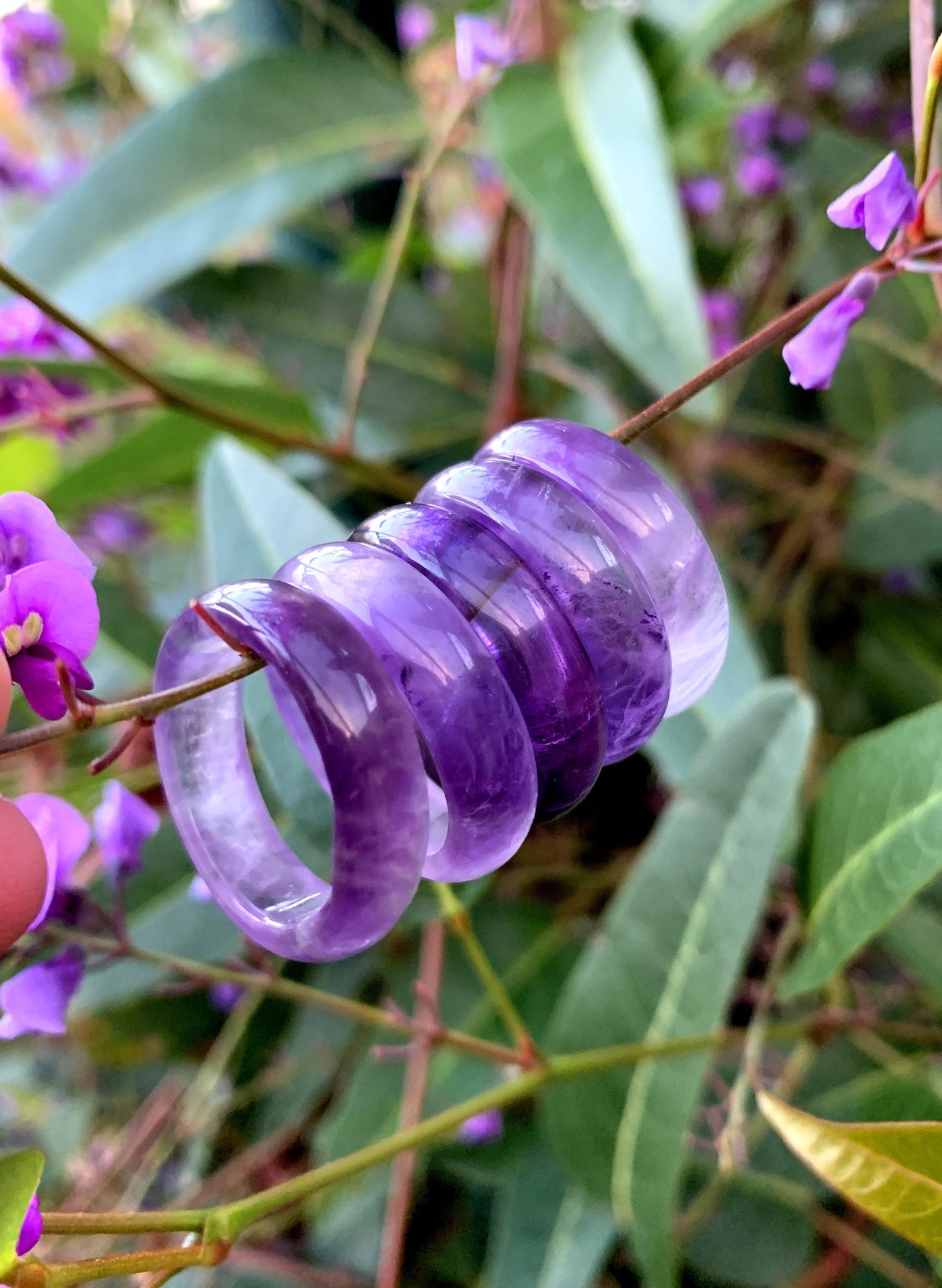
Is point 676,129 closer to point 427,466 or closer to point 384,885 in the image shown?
point 427,466

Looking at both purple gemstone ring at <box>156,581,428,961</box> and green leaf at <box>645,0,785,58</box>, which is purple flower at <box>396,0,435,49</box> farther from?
purple gemstone ring at <box>156,581,428,961</box>

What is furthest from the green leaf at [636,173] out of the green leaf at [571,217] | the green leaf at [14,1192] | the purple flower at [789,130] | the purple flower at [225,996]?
the purple flower at [225,996]

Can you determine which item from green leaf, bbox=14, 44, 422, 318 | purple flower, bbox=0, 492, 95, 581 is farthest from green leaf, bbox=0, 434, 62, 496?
purple flower, bbox=0, 492, 95, 581

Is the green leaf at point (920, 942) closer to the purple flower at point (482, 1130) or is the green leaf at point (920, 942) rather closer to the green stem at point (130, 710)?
the purple flower at point (482, 1130)

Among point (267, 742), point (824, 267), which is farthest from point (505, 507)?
point (824, 267)

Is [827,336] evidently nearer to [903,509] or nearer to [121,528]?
[903,509]
